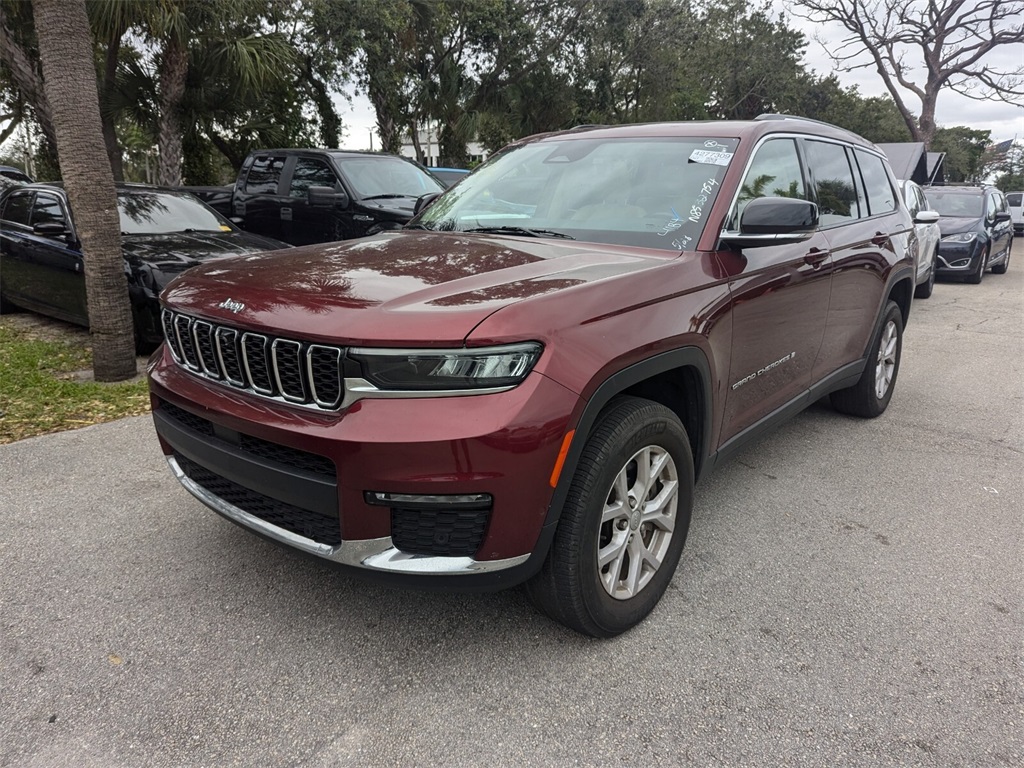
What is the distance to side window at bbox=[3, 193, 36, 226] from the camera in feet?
24.5

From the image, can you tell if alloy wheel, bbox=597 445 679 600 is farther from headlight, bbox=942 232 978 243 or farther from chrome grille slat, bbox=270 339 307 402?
headlight, bbox=942 232 978 243

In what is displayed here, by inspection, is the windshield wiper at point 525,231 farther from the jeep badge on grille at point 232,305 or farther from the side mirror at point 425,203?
the jeep badge on grille at point 232,305

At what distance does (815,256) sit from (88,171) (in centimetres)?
495

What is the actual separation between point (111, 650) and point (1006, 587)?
3.44m

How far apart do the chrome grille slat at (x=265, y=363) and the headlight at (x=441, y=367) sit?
0.11 metres

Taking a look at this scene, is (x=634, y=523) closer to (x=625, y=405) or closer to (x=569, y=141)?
(x=625, y=405)

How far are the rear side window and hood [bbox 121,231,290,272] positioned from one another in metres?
1.85

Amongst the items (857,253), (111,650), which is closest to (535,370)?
(111,650)

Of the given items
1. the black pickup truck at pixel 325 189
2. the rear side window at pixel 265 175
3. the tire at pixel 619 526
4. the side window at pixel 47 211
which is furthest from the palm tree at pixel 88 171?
the tire at pixel 619 526

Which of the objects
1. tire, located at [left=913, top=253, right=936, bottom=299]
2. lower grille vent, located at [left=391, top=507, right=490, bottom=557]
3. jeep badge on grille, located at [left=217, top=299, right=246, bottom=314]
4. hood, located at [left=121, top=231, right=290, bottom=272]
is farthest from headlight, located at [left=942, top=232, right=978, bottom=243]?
jeep badge on grille, located at [left=217, top=299, right=246, bottom=314]

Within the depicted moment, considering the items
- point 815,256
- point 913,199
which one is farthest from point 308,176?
point 913,199

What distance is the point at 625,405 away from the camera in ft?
8.02

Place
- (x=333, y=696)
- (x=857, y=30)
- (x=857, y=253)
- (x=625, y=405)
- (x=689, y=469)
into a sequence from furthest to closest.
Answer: (x=857, y=30) → (x=857, y=253) → (x=689, y=469) → (x=625, y=405) → (x=333, y=696)

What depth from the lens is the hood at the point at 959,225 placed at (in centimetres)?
1306
